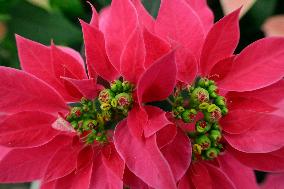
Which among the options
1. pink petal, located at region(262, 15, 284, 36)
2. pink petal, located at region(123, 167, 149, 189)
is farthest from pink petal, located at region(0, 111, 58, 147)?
pink petal, located at region(262, 15, 284, 36)

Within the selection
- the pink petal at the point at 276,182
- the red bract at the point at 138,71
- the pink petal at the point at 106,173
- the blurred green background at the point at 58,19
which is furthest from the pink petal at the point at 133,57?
the blurred green background at the point at 58,19

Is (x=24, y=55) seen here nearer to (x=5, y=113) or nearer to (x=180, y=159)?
(x=5, y=113)

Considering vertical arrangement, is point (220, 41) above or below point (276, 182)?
above

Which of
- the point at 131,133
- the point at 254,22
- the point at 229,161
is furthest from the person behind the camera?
the point at 254,22

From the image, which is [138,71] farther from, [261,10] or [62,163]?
[261,10]

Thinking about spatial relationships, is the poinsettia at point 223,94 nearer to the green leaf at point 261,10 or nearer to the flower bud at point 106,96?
the flower bud at point 106,96

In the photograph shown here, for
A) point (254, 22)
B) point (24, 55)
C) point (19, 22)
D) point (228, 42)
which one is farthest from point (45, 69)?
point (254, 22)

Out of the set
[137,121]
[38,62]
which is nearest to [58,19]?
[38,62]

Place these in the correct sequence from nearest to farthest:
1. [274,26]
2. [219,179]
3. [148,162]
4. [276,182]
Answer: [148,162]
[219,179]
[276,182]
[274,26]
